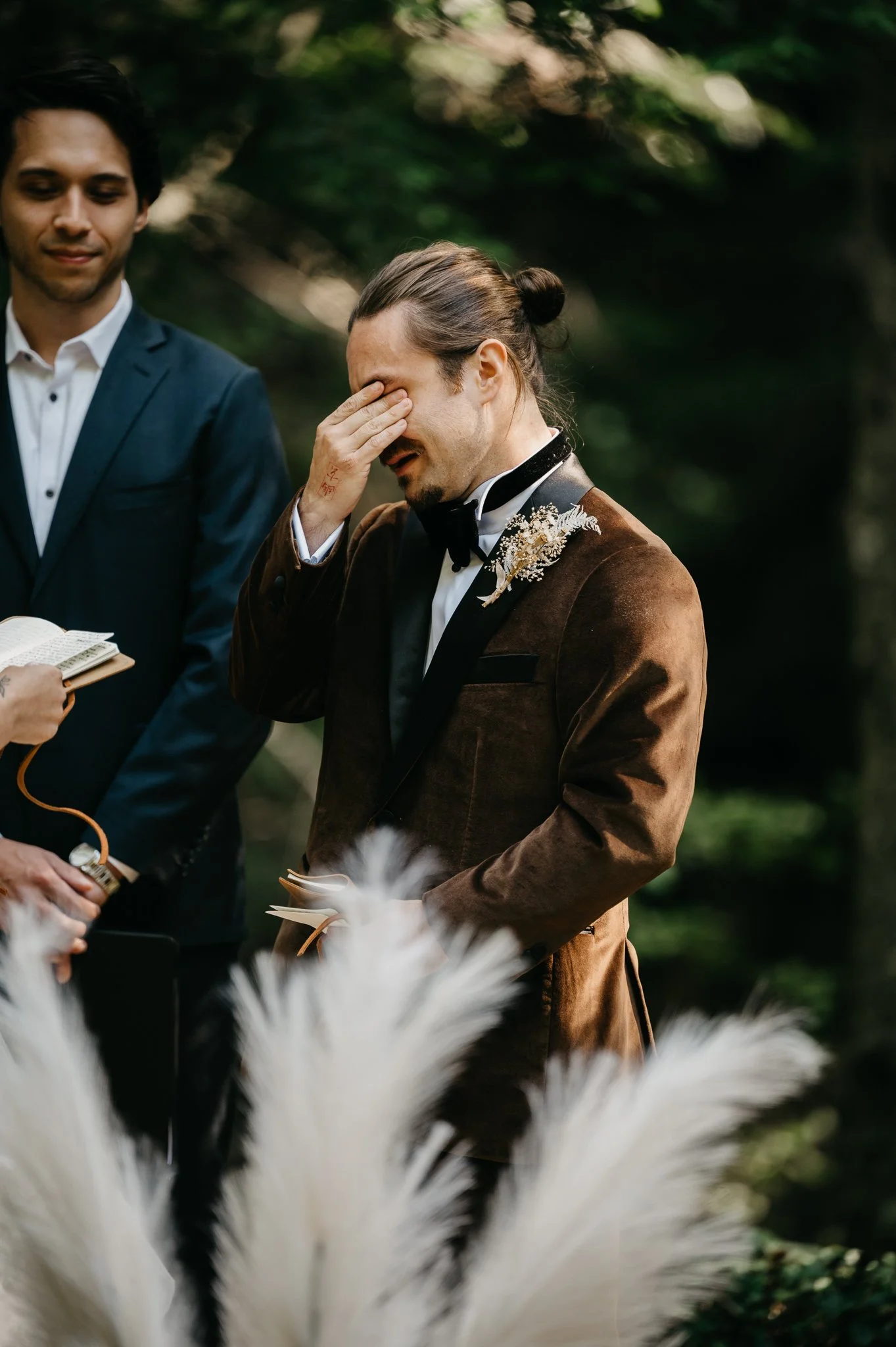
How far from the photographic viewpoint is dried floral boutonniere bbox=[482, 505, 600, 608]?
185 cm

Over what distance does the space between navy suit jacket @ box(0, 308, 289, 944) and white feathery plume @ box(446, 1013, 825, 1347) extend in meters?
1.67

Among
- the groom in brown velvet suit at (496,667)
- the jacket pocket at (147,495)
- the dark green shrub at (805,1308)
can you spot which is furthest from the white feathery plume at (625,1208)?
the dark green shrub at (805,1308)

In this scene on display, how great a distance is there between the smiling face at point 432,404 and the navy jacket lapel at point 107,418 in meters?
0.68

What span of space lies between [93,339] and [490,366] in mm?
935

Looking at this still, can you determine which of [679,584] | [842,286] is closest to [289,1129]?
[679,584]

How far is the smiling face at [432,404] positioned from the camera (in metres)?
1.84

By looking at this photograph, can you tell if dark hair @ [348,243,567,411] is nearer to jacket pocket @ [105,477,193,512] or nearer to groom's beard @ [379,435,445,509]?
groom's beard @ [379,435,445,509]

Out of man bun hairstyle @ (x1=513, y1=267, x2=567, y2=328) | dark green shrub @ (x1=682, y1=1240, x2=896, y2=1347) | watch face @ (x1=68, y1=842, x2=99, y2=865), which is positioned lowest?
dark green shrub @ (x1=682, y1=1240, x2=896, y2=1347)

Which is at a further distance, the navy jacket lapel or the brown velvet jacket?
the navy jacket lapel

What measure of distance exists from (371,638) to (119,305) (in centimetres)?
92

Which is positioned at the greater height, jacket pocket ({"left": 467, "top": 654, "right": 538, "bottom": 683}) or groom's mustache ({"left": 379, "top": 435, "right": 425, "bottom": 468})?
groom's mustache ({"left": 379, "top": 435, "right": 425, "bottom": 468})

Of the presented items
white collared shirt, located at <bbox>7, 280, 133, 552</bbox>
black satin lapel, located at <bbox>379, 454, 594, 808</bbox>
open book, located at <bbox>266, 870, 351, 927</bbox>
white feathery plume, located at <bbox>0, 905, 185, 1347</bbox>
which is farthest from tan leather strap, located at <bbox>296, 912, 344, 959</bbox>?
white collared shirt, located at <bbox>7, 280, 133, 552</bbox>

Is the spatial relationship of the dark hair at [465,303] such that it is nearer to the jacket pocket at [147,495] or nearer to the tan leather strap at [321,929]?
the jacket pocket at [147,495]

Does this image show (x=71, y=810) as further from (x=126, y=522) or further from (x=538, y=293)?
(x=538, y=293)
